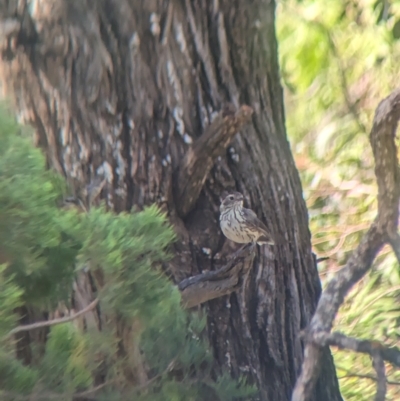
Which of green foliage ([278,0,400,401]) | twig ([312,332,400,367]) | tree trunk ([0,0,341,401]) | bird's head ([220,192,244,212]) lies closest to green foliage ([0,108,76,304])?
twig ([312,332,400,367])

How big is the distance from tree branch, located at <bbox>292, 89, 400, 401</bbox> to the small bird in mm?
322

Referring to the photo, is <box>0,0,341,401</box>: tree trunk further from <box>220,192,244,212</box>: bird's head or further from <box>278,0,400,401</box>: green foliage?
<box>278,0,400,401</box>: green foliage

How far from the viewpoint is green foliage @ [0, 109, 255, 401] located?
3.04 feet

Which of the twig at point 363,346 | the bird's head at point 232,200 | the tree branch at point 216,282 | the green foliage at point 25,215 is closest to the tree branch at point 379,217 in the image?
the twig at point 363,346

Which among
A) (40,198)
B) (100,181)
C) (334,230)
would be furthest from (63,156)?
(334,230)

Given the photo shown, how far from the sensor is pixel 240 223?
1848mm

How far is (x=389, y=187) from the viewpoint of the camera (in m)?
1.60

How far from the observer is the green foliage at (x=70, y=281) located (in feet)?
Result: 3.04

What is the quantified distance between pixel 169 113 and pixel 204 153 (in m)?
0.16

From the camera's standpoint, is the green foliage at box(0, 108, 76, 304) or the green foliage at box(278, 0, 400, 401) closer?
the green foliage at box(0, 108, 76, 304)

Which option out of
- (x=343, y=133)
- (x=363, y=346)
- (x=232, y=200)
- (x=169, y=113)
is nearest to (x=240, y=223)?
(x=232, y=200)

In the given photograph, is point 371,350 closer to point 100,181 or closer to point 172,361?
point 172,361

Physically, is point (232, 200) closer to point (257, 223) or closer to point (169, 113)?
point (257, 223)

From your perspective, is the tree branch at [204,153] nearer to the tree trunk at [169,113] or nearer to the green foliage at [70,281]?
the tree trunk at [169,113]
